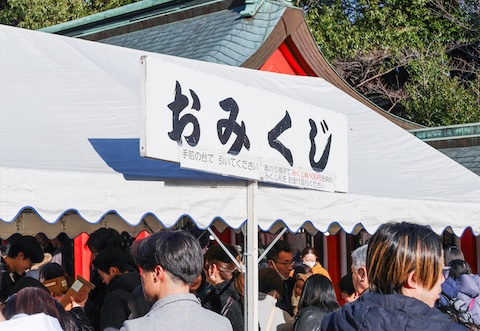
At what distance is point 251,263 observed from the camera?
15.1ft

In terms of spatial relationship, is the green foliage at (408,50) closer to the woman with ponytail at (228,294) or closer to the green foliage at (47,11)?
the green foliage at (47,11)

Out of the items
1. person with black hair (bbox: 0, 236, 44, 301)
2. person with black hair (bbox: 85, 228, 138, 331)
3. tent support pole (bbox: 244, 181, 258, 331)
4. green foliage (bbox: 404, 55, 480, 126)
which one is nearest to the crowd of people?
tent support pole (bbox: 244, 181, 258, 331)

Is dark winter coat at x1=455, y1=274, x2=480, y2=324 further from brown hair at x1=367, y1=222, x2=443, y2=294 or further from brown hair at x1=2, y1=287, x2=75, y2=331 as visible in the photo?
brown hair at x1=367, y1=222, x2=443, y2=294

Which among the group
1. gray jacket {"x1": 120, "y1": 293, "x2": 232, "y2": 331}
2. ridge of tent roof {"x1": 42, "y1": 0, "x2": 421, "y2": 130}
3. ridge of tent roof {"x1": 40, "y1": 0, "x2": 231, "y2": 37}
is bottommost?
gray jacket {"x1": 120, "y1": 293, "x2": 232, "y2": 331}

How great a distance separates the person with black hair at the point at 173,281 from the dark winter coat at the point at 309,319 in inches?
77.3

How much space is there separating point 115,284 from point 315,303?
1.25m

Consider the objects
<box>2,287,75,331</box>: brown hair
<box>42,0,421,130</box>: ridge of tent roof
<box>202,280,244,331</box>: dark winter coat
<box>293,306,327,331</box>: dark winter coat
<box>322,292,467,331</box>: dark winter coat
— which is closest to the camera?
<box>322,292,467,331</box>: dark winter coat

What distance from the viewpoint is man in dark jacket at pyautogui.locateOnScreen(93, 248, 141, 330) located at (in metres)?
4.85

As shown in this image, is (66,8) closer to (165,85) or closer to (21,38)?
(21,38)

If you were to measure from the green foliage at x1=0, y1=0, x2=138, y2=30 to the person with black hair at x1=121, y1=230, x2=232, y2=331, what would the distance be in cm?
1890

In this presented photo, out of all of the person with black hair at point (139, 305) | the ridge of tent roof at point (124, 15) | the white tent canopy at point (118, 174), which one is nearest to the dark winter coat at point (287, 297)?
the white tent canopy at point (118, 174)

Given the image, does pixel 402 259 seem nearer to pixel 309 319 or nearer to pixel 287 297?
pixel 309 319

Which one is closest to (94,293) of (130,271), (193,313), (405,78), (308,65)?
(130,271)

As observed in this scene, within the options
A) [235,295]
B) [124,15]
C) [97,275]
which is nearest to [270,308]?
[235,295]
